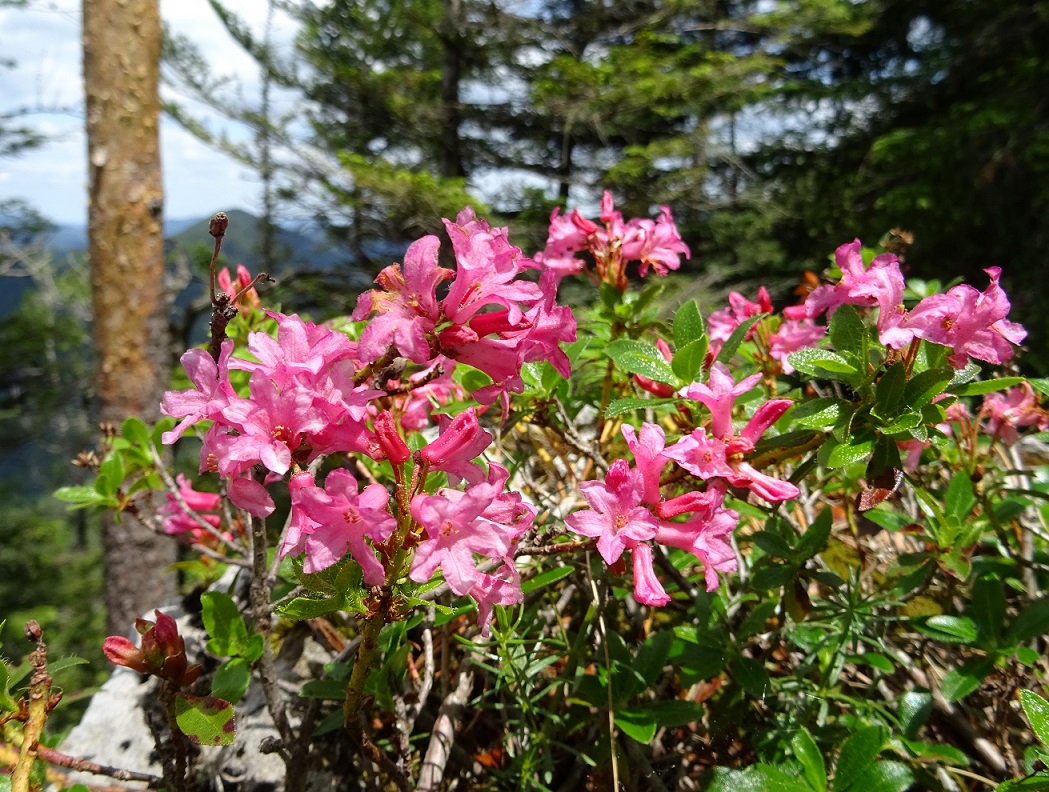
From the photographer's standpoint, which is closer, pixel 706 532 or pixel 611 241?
pixel 706 532

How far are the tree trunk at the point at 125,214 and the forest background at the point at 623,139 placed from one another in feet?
11.9

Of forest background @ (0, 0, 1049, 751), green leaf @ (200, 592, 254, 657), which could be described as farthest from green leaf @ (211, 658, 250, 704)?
forest background @ (0, 0, 1049, 751)

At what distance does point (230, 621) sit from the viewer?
2.58 feet

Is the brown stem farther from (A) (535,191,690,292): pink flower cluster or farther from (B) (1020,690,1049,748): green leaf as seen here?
(B) (1020,690,1049,748): green leaf

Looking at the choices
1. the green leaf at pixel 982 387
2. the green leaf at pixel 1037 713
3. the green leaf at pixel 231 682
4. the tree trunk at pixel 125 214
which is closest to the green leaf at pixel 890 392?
the green leaf at pixel 982 387

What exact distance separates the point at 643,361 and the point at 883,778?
0.56 m

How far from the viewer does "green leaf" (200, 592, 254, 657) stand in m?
0.78

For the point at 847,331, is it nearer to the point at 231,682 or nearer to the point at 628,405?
the point at 628,405

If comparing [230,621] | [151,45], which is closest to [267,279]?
[230,621]

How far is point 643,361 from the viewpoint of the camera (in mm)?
858

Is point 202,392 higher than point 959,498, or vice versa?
point 202,392

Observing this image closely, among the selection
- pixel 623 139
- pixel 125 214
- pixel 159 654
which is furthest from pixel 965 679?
pixel 623 139

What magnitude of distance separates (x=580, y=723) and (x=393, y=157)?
12043mm

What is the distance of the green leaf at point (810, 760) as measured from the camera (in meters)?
0.75
